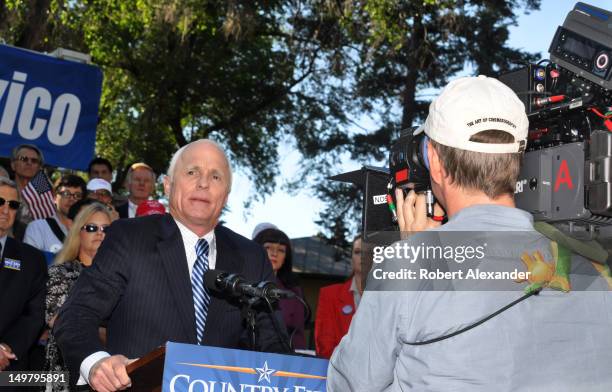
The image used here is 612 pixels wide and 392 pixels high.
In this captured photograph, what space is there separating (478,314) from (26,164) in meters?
7.95

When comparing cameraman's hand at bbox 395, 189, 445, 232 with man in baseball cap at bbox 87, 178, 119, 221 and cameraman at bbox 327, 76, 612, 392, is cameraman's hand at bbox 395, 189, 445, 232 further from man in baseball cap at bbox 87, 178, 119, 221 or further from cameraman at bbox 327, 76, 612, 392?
man in baseball cap at bbox 87, 178, 119, 221

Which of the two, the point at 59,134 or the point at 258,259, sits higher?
the point at 59,134

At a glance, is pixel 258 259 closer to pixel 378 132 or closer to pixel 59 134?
pixel 59 134

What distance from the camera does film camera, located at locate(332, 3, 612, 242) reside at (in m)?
3.24

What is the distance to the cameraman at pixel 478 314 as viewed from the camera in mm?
2166

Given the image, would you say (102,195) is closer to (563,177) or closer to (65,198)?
(65,198)

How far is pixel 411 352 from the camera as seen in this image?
7.18 feet

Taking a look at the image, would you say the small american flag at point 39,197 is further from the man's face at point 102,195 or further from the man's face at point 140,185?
the man's face at point 140,185

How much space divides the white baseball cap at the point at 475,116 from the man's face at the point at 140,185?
Result: 749cm

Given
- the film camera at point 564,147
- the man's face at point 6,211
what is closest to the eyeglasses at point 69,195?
the man's face at point 6,211

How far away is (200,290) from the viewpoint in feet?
12.6

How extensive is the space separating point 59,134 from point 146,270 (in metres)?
8.07

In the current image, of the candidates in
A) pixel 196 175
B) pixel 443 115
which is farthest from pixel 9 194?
pixel 443 115

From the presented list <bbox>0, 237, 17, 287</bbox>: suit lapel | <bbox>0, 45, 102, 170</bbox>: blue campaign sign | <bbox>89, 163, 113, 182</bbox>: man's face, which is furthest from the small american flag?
<bbox>0, 237, 17, 287</bbox>: suit lapel
